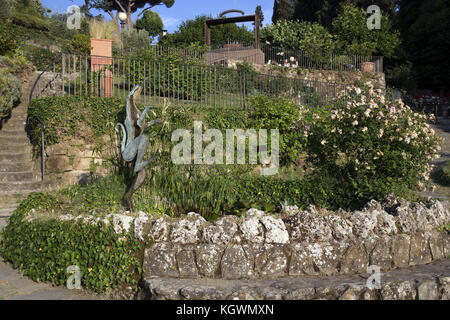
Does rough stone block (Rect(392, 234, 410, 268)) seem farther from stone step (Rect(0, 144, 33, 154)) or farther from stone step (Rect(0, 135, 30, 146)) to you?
stone step (Rect(0, 135, 30, 146))

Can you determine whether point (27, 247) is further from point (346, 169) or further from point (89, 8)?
point (89, 8)

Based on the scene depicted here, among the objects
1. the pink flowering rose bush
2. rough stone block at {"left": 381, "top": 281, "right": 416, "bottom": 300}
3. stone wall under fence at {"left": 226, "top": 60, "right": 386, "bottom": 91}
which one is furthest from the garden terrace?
rough stone block at {"left": 381, "top": 281, "right": 416, "bottom": 300}

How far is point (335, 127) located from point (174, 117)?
3.08 m

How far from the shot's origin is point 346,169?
7.17 m

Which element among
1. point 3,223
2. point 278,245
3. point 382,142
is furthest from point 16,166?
point 382,142

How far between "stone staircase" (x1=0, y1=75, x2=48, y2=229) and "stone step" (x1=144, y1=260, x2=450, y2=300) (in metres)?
4.13

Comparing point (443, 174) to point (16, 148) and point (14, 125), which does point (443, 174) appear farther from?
point (14, 125)

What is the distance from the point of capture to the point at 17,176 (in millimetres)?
7461

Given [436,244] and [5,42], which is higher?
[5,42]

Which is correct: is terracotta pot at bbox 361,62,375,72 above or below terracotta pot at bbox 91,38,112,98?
above

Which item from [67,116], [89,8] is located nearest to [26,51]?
[67,116]

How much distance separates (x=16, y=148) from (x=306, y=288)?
282 inches

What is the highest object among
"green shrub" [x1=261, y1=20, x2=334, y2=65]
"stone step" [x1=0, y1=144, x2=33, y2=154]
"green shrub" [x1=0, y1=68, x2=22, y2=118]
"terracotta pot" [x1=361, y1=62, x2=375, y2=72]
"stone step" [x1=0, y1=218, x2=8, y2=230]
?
"green shrub" [x1=261, y1=20, x2=334, y2=65]

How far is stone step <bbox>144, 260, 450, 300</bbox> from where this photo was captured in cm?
305
